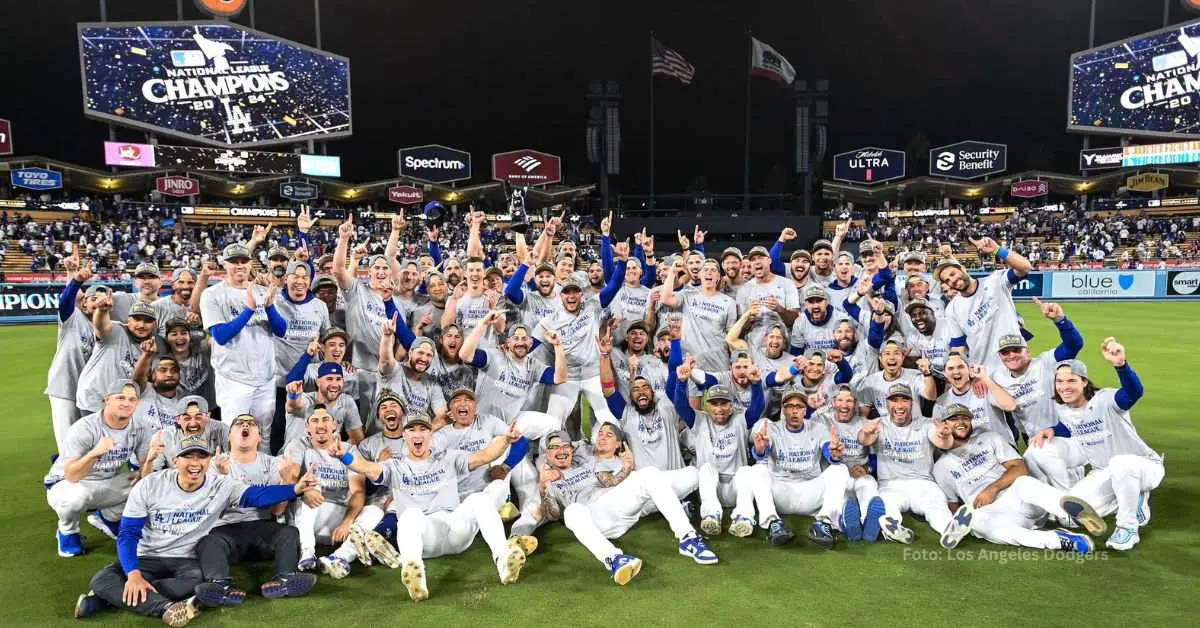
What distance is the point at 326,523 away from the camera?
6113mm

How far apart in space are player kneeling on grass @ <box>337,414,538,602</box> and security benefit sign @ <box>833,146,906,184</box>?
55.1m

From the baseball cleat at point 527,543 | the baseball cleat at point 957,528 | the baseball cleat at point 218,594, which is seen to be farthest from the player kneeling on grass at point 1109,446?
the baseball cleat at point 218,594

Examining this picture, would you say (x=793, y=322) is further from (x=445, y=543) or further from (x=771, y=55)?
(x=771, y=55)

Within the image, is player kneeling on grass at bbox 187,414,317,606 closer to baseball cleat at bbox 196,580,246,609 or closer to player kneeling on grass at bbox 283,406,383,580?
baseball cleat at bbox 196,580,246,609

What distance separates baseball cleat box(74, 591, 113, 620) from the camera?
499 cm

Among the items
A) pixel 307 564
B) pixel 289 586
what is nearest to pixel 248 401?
pixel 307 564

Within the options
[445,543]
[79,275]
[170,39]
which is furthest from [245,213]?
[445,543]

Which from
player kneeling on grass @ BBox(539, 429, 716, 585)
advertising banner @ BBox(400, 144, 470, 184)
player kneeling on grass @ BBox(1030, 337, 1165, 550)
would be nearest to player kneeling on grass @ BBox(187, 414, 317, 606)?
player kneeling on grass @ BBox(539, 429, 716, 585)

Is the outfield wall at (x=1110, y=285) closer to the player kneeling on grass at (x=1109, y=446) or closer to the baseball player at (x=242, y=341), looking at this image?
the player kneeling on grass at (x=1109, y=446)

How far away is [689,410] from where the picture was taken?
721 centimetres

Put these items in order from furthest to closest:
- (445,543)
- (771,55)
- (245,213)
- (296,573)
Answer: (245,213) < (771,55) < (445,543) < (296,573)

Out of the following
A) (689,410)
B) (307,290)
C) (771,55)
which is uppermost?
(771,55)

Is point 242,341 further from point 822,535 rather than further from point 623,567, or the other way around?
point 822,535

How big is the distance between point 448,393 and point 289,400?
5.16 ft
